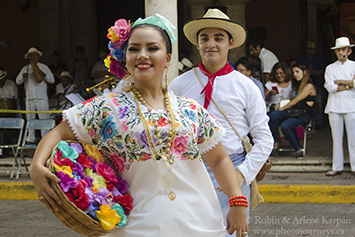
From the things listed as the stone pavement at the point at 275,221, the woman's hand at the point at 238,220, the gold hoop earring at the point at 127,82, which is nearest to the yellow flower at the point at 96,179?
the gold hoop earring at the point at 127,82

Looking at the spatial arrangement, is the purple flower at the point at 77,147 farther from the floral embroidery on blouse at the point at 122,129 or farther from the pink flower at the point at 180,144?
the pink flower at the point at 180,144

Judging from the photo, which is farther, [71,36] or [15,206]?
[71,36]

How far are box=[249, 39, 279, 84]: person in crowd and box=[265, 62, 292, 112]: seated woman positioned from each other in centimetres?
62

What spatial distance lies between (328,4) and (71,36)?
6315mm

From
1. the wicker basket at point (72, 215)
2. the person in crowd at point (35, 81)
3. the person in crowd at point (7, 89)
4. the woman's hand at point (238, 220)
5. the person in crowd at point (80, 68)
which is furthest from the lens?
the person in crowd at point (80, 68)

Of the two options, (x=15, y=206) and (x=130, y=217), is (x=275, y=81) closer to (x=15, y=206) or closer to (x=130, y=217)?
(x=15, y=206)

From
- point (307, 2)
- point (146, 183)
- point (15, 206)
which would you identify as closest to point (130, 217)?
point (146, 183)

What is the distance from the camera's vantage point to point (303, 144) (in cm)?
1061

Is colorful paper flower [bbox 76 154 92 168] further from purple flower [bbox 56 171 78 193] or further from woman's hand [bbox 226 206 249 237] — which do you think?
woman's hand [bbox 226 206 249 237]

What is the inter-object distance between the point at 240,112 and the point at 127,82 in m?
1.31

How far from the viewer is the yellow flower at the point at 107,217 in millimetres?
2836

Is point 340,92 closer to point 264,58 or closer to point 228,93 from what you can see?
point 264,58

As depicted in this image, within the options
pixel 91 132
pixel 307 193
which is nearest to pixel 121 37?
pixel 91 132

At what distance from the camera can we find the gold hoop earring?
3236mm
